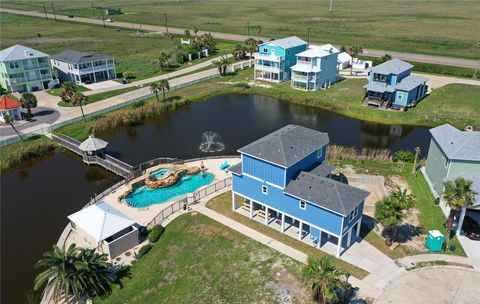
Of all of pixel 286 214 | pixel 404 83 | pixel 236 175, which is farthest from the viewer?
pixel 404 83

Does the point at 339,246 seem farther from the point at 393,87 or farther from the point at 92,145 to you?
the point at 393,87

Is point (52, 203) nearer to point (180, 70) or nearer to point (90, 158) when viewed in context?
point (90, 158)

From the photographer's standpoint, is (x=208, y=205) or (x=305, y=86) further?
(x=305, y=86)

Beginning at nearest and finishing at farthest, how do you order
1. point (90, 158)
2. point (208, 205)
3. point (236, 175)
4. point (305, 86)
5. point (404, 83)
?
point (236, 175) < point (208, 205) < point (90, 158) < point (404, 83) < point (305, 86)

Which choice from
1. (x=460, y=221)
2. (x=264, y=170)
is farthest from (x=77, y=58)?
(x=460, y=221)

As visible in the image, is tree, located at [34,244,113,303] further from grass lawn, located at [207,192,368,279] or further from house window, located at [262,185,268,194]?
house window, located at [262,185,268,194]

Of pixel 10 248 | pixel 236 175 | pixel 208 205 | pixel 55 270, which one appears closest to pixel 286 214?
pixel 236 175
